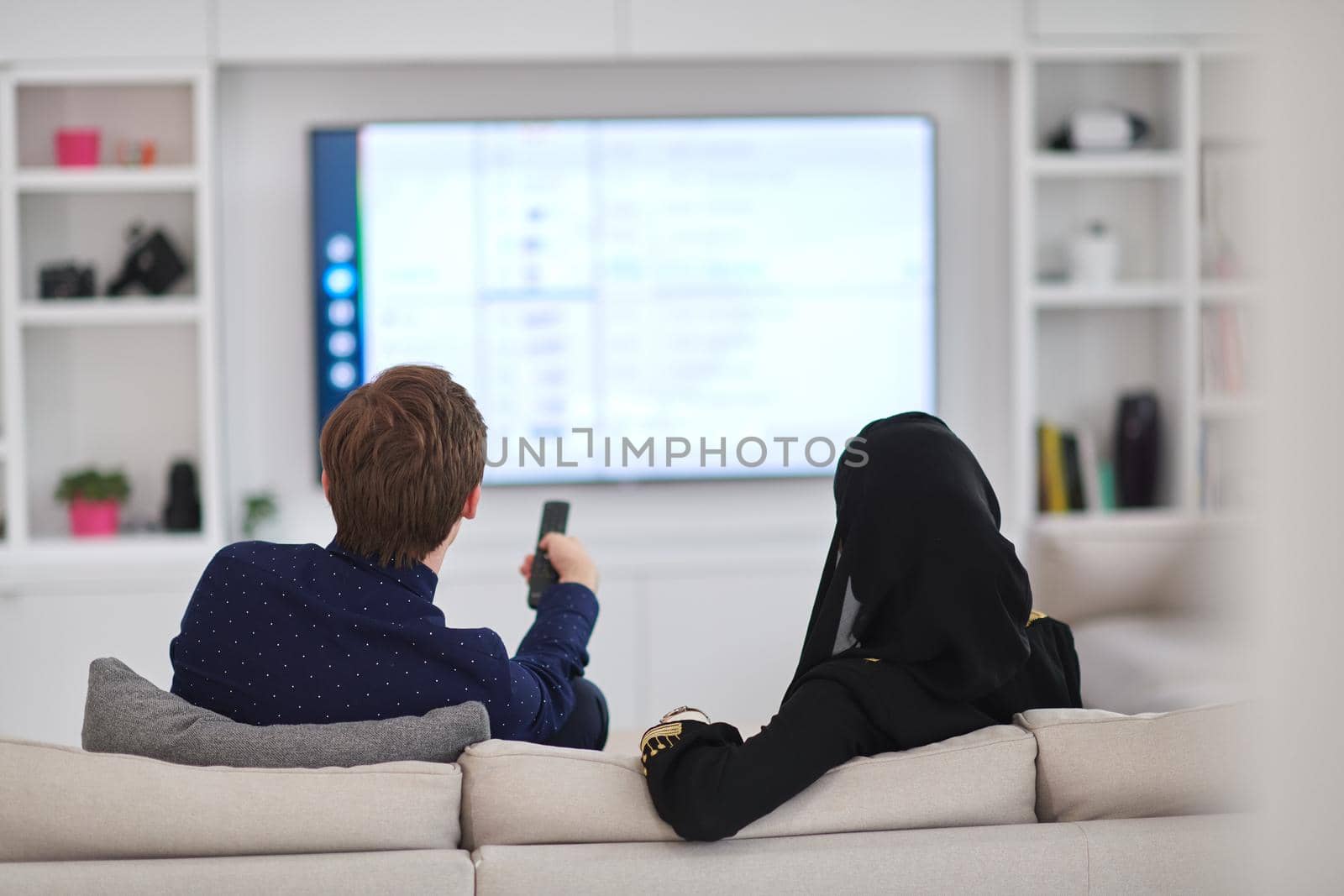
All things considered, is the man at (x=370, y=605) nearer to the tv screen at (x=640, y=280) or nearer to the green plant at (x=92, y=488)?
the tv screen at (x=640, y=280)

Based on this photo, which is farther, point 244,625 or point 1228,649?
point 244,625

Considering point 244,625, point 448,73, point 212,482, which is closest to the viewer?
point 244,625

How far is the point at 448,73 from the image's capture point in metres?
3.60

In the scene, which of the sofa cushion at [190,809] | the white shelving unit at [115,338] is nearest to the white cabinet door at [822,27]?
the white shelving unit at [115,338]

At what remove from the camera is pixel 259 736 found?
1.17 metres

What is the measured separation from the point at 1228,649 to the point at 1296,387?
0.06 metres

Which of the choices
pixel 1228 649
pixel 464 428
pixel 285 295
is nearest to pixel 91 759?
pixel 464 428

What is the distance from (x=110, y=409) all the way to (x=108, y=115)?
0.90 metres

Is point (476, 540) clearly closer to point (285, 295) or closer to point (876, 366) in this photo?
point (285, 295)

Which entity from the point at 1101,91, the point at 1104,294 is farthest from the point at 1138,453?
the point at 1101,91

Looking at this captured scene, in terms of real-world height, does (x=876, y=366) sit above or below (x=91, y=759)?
above

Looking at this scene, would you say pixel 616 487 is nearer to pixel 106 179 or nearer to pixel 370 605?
pixel 106 179

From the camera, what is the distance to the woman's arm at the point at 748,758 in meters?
1.06

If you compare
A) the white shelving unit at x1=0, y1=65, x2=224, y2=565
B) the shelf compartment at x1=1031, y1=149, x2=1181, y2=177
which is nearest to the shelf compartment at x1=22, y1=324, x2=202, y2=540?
the white shelving unit at x1=0, y1=65, x2=224, y2=565
